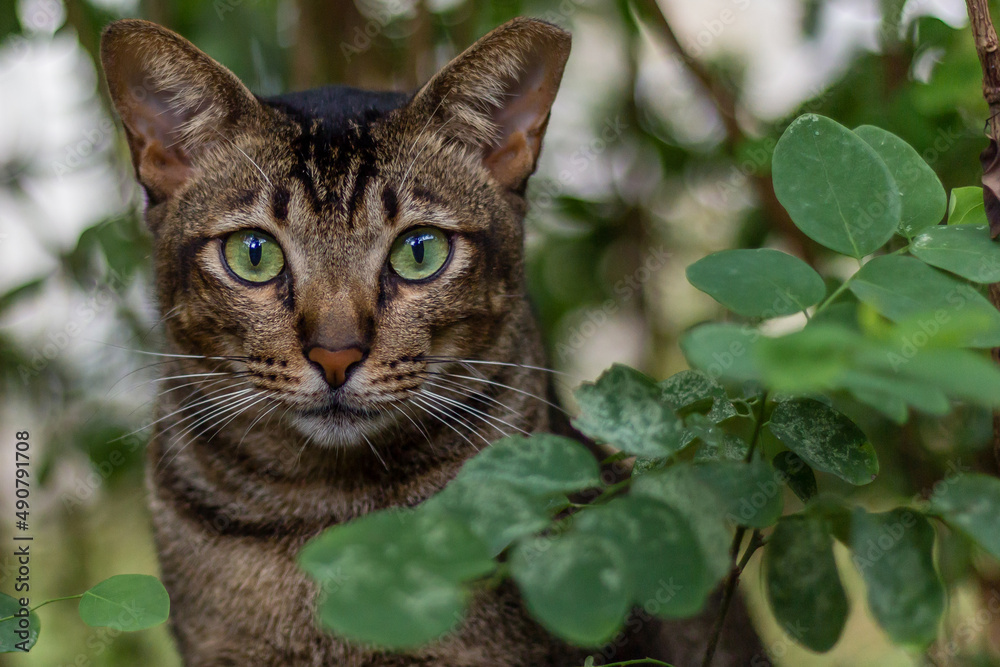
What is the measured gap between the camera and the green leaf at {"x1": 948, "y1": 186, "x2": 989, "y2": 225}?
3.85 feet

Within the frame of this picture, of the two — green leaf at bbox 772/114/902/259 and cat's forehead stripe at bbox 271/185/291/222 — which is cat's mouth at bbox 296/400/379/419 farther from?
green leaf at bbox 772/114/902/259

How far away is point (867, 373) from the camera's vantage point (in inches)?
27.1

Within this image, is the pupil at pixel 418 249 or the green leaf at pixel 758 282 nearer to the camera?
the green leaf at pixel 758 282

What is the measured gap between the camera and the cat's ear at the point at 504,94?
71.8 inches

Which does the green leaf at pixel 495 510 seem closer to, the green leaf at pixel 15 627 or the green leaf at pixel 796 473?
the green leaf at pixel 796 473

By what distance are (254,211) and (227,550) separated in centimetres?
74

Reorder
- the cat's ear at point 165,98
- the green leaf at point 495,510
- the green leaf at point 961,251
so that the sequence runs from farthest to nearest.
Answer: the cat's ear at point 165,98 < the green leaf at point 961,251 < the green leaf at point 495,510

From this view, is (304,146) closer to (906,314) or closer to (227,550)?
(227,550)

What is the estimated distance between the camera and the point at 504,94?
1959 millimetres

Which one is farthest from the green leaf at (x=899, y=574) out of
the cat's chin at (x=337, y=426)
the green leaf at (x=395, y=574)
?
the cat's chin at (x=337, y=426)

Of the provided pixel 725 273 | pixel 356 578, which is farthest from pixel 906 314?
pixel 356 578

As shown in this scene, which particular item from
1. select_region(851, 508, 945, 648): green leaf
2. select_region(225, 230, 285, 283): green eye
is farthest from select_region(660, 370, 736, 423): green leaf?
select_region(225, 230, 285, 283): green eye

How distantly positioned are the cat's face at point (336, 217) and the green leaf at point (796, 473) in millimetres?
798

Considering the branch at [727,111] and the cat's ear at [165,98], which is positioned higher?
the cat's ear at [165,98]
